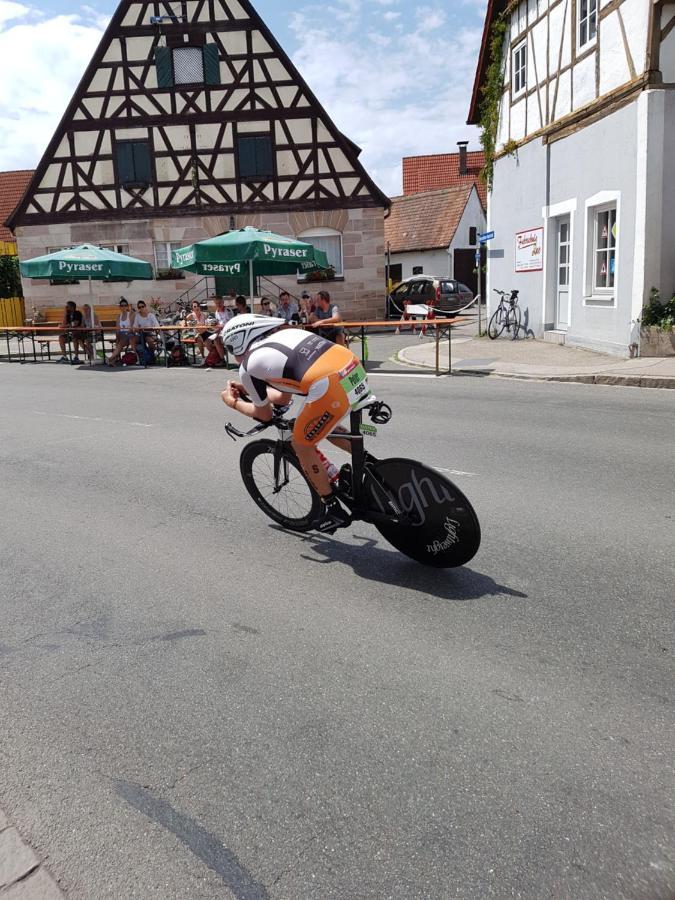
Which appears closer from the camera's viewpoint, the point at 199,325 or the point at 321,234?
the point at 199,325

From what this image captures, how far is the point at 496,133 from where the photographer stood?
66.5ft

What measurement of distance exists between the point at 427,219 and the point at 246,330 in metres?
38.9

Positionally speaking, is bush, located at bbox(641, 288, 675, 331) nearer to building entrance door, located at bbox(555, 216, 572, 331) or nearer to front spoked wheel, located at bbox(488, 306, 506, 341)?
building entrance door, located at bbox(555, 216, 572, 331)

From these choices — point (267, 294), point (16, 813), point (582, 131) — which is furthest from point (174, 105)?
point (16, 813)

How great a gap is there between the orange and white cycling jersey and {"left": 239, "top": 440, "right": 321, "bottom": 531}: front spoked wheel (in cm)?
55

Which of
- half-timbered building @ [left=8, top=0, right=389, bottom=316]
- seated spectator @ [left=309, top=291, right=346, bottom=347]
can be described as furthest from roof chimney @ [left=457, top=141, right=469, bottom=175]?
seated spectator @ [left=309, top=291, right=346, bottom=347]

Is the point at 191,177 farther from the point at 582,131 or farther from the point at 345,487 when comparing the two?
the point at 345,487

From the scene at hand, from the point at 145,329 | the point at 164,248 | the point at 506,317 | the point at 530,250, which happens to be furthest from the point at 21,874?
the point at 164,248

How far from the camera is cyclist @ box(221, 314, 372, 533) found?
441cm

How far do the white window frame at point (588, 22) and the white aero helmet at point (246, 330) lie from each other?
13173 millimetres

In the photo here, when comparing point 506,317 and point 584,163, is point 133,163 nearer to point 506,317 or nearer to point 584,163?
point 506,317

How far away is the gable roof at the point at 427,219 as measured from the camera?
4003 cm

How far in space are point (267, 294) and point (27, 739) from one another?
26810 millimetres

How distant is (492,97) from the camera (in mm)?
19984
